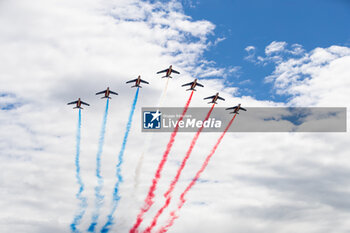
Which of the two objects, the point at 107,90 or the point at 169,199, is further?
the point at 107,90

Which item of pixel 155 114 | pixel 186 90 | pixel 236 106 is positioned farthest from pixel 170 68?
pixel 236 106

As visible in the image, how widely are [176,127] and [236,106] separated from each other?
29990mm

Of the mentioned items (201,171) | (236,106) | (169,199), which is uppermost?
(236,106)

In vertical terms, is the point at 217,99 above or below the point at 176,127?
above

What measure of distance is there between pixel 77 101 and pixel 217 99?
5985 cm

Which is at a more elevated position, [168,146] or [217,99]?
[217,99]

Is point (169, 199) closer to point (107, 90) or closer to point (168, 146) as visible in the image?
point (168, 146)

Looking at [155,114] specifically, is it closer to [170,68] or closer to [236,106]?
[170,68]

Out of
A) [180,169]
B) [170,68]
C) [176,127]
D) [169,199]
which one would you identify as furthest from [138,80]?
[169,199]

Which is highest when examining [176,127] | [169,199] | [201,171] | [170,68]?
[170,68]

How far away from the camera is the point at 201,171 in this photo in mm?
135750

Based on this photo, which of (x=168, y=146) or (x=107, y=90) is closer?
(x=168, y=146)

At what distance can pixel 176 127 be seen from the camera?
131500 millimetres

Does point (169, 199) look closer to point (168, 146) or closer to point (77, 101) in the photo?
point (168, 146)
